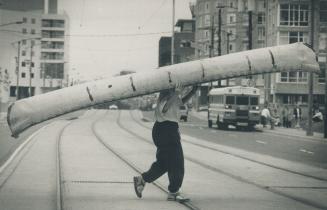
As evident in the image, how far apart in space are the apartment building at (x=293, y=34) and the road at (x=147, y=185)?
2306 inches

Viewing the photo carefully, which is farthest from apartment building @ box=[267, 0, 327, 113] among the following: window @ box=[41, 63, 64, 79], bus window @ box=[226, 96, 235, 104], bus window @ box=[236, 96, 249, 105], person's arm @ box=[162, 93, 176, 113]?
window @ box=[41, 63, 64, 79]

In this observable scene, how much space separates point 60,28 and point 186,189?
453ft

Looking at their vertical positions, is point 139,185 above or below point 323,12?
below

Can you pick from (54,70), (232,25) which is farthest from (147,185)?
(54,70)

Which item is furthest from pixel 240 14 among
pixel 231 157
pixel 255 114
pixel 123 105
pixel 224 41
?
pixel 231 157

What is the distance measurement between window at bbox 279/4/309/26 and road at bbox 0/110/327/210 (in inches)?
2334

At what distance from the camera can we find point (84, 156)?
1784 cm

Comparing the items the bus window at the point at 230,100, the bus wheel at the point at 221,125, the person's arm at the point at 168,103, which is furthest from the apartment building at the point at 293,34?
the person's arm at the point at 168,103

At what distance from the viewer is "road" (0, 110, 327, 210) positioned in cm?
936

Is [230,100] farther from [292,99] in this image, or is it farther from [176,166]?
[292,99]

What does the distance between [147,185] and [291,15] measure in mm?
67689

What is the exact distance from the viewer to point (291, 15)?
251ft

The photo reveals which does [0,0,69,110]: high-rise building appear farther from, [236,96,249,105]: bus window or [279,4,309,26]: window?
[236,96,249,105]: bus window

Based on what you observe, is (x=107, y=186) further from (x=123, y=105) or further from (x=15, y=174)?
(x=123, y=105)
